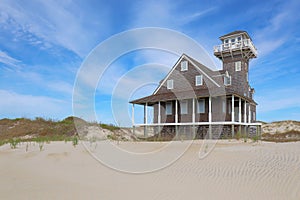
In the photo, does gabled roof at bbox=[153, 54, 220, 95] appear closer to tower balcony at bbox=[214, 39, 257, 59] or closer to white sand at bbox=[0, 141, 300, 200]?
tower balcony at bbox=[214, 39, 257, 59]

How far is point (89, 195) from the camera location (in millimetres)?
3863

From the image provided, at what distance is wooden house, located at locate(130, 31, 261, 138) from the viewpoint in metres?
20.2

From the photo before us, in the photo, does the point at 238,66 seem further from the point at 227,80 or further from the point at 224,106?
the point at 224,106

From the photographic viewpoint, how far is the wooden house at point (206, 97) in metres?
20.2

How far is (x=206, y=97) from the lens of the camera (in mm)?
20891

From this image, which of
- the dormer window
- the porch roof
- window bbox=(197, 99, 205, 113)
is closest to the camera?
the porch roof

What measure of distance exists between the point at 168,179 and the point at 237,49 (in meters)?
24.4

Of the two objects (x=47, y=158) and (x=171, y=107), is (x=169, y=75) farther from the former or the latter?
(x=47, y=158)

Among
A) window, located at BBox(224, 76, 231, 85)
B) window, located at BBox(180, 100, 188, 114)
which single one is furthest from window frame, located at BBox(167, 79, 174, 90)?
window, located at BBox(224, 76, 231, 85)

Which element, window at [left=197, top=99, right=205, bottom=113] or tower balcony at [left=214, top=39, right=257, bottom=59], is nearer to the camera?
window at [left=197, top=99, right=205, bottom=113]

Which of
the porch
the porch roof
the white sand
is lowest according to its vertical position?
the white sand

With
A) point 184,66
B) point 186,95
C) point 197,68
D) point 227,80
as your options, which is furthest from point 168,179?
point 227,80

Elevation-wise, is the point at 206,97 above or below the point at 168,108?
above

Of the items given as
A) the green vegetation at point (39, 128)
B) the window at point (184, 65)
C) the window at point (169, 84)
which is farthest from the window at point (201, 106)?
the green vegetation at point (39, 128)
